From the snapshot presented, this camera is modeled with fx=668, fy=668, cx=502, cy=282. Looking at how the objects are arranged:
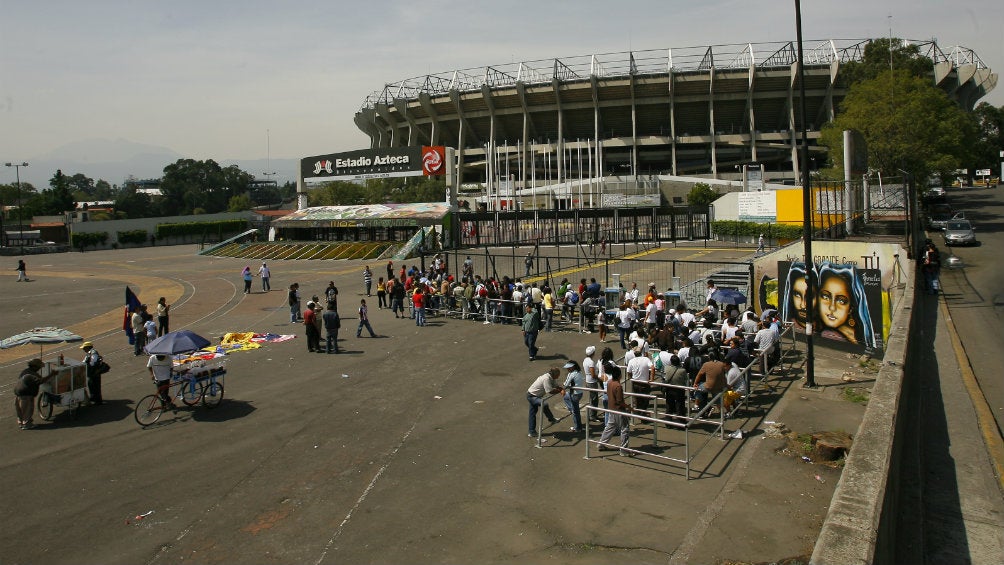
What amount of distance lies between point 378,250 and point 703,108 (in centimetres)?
5348

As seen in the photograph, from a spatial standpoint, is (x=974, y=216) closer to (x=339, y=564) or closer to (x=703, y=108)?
(x=703, y=108)

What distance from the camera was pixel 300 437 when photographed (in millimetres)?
11680

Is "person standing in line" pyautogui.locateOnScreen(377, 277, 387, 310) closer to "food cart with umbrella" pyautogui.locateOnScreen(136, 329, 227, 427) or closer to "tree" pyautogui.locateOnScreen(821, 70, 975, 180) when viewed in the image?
"food cart with umbrella" pyautogui.locateOnScreen(136, 329, 227, 427)

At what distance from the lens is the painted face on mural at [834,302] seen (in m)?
17.0

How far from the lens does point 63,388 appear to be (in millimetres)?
12922

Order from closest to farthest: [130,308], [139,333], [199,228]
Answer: [139,333] → [130,308] → [199,228]

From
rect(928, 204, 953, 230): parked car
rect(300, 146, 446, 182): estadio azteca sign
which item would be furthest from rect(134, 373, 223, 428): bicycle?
rect(928, 204, 953, 230): parked car

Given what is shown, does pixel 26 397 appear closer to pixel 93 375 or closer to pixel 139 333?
pixel 93 375

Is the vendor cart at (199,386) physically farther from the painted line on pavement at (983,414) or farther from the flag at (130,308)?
the painted line on pavement at (983,414)

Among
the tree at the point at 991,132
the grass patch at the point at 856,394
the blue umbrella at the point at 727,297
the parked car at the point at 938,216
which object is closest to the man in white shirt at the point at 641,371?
the grass patch at the point at 856,394

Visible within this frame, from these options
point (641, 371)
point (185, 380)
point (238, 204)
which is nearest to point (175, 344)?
point (185, 380)

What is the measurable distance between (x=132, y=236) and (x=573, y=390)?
88.9 m

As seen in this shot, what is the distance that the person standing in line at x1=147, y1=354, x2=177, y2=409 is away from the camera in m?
13.1

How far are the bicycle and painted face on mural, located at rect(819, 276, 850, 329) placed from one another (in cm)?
1476
